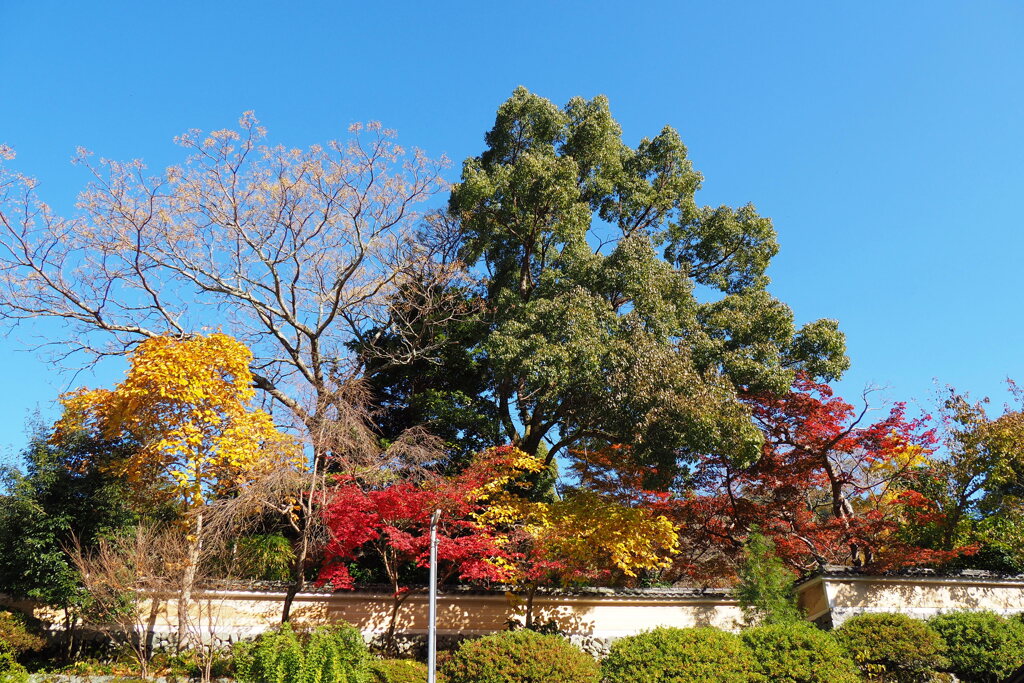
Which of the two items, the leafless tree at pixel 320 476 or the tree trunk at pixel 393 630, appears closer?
the leafless tree at pixel 320 476

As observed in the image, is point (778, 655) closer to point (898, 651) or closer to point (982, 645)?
point (898, 651)

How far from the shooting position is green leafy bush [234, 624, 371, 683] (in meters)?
9.08

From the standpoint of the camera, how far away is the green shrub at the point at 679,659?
9227mm

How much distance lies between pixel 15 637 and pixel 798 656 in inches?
441

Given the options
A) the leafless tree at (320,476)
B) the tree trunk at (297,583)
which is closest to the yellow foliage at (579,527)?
the leafless tree at (320,476)

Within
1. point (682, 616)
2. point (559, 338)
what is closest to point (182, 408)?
point (559, 338)

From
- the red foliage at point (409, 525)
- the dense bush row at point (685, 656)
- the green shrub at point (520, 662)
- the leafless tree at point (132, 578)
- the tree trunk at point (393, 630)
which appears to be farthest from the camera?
the tree trunk at point (393, 630)

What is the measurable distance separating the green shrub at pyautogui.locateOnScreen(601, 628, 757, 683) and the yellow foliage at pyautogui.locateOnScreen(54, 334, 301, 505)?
6060 mm

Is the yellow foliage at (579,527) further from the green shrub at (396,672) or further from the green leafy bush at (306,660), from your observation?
the green leafy bush at (306,660)

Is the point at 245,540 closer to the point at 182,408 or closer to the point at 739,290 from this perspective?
the point at 182,408

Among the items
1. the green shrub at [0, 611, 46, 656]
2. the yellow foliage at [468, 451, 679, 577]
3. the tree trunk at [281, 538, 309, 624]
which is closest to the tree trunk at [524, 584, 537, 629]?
the yellow foliage at [468, 451, 679, 577]

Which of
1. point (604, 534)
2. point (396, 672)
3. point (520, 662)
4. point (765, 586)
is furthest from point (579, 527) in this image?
point (396, 672)

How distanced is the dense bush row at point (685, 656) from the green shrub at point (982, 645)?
0.02 metres

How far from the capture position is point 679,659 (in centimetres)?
934
